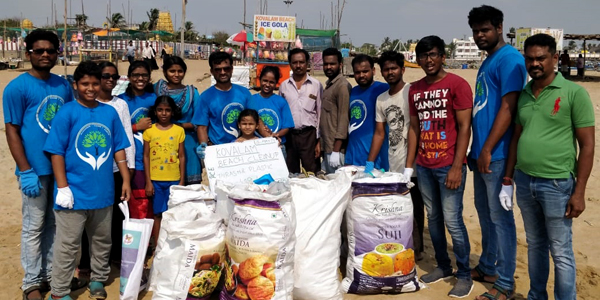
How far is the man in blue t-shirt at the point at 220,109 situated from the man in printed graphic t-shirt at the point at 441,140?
4.21 feet

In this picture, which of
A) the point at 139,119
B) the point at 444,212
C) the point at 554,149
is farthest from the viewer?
the point at 139,119

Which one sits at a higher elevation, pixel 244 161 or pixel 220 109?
pixel 220 109

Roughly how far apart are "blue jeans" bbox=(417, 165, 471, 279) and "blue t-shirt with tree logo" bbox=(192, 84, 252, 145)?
1.54 meters

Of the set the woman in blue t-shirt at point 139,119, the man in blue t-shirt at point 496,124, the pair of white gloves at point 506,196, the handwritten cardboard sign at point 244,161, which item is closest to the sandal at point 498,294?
the man in blue t-shirt at point 496,124

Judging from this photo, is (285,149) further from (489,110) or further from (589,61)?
(589,61)

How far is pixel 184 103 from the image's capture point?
379cm

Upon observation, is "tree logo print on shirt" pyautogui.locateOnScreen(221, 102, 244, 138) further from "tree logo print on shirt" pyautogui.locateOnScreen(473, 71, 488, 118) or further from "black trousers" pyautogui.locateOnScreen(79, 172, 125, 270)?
"tree logo print on shirt" pyautogui.locateOnScreen(473, 71, 488, 118)

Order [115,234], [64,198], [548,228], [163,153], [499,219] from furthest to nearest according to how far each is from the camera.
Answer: [115,234] < [163,153] < [499,219] < [64,198] < [548,228]

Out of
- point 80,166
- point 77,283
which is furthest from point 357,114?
point 77,283

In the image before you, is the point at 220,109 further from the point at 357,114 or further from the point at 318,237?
the point at 318,237

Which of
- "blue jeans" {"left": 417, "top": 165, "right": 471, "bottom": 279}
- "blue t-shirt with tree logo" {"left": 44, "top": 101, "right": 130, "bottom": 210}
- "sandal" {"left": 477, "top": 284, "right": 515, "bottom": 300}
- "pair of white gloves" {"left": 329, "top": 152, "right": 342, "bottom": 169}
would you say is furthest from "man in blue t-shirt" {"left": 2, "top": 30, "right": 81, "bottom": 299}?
"sandal" {"left": 477, "top": 284, "right": 515, "bottom": 300}

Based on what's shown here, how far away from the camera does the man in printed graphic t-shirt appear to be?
3.16 metres

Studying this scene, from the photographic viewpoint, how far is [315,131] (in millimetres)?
4305

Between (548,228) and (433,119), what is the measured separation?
102cm
